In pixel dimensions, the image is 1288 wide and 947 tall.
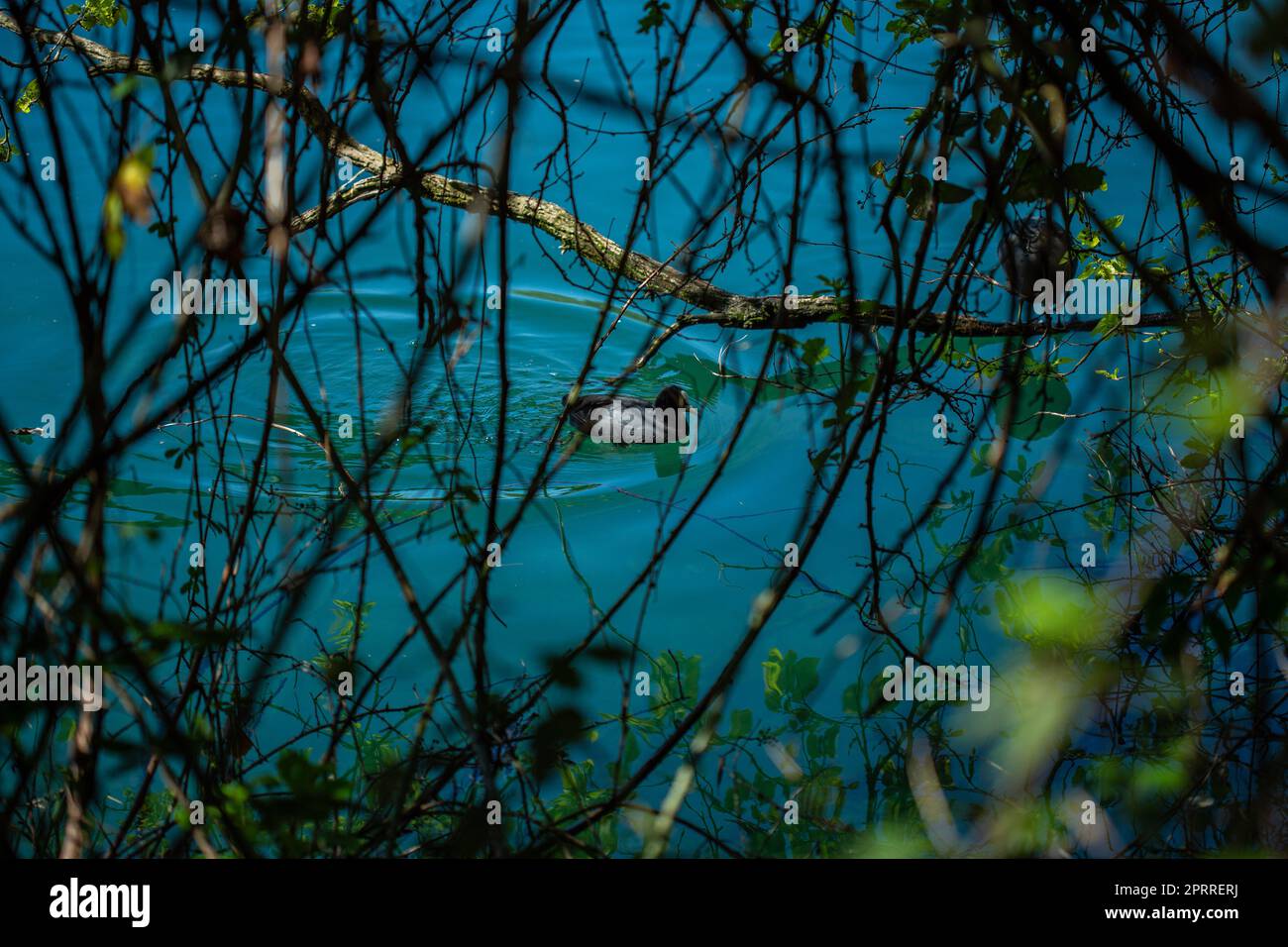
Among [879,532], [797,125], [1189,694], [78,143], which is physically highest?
[78,143]

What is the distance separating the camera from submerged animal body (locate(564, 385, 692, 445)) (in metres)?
3.72

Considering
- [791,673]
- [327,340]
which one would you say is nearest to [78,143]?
[327,340]

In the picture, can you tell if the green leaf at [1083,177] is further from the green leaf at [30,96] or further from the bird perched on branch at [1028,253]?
the green leaf at [30,96]

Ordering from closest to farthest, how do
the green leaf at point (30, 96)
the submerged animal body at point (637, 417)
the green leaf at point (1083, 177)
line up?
Result: the green leaf at point (1083, 177) < the green leaf at point (30, 96) < the submerged animal body at point (637, 417)

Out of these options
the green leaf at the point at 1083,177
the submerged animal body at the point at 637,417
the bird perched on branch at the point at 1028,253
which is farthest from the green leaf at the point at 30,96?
the green leaf at the point at 1083,177

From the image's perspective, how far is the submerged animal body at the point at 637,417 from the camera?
372 centimetres

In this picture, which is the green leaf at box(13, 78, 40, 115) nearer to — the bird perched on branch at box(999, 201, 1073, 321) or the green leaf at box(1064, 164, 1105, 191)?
the bird perched on branch at box(999, 201, 1073, 321)

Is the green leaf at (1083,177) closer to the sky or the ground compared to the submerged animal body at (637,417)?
closer to the ground

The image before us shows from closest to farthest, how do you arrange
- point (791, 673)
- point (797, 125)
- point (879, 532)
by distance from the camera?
point (797, 125), point (791, 673), point (879, 532)

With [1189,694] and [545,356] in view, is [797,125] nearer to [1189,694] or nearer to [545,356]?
[1189,694]
